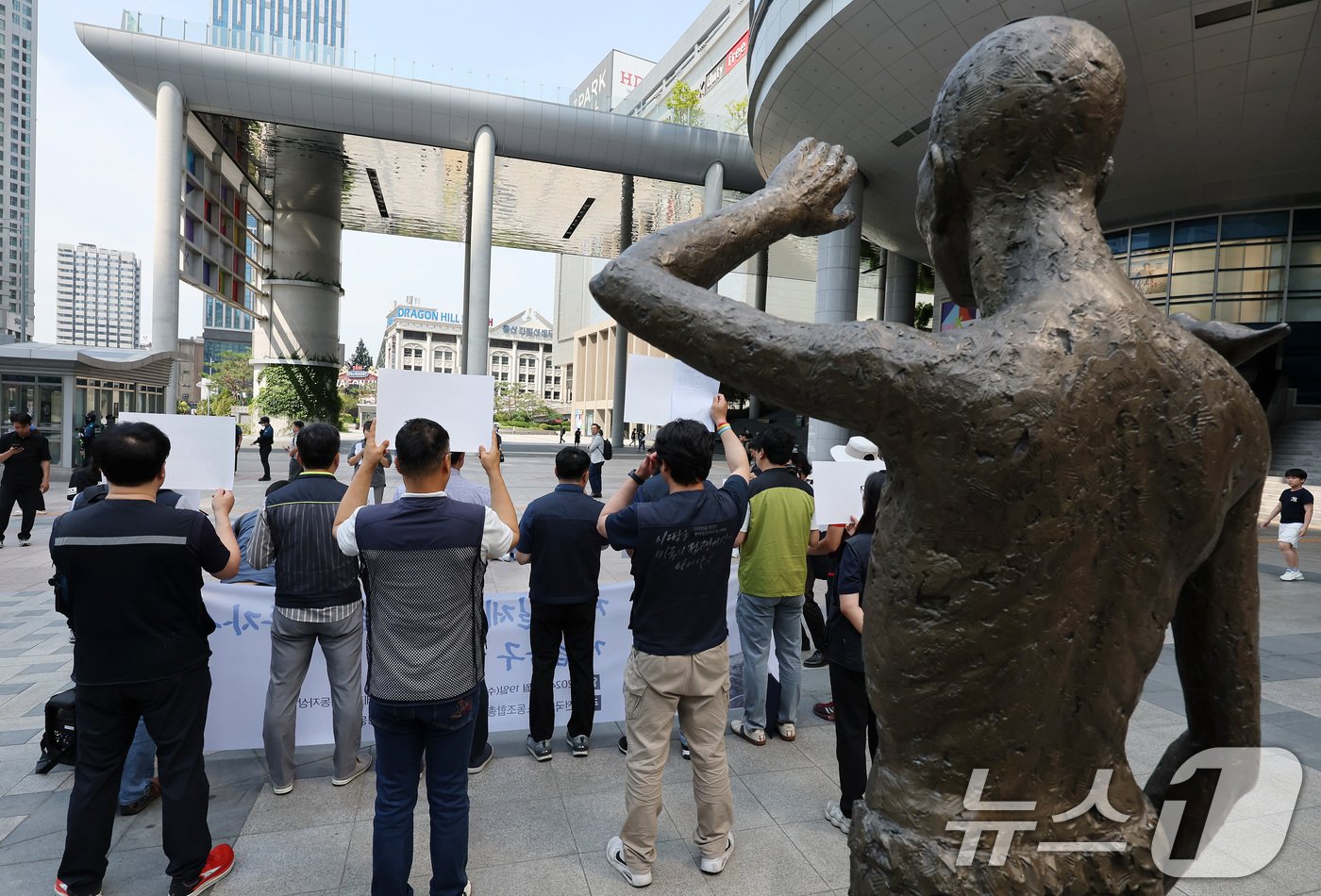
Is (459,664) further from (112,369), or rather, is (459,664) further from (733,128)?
(733,128)

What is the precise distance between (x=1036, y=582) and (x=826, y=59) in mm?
17853

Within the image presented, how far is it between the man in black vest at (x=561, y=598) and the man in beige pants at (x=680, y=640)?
0.97 m

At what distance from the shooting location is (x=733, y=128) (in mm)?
24219

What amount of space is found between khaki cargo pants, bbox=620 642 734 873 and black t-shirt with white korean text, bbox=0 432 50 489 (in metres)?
10.3

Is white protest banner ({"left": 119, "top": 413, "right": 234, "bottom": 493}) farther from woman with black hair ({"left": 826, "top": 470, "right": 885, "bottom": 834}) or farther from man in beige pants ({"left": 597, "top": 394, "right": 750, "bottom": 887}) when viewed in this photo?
woman with black hair ({"left": 826, "top": 470, "right": 885, "bottom": 834})

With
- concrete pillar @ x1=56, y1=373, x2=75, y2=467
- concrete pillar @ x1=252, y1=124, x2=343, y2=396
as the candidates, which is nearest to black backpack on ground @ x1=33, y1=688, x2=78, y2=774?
concrete pillar @ x1=56, y1=373, x2=75, y2=467

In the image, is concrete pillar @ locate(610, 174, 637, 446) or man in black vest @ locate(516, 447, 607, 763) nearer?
man in black vest @ locate(516, 447, 607, 763)

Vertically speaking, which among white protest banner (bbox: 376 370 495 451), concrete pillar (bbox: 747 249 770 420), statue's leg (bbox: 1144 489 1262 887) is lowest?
statue's leg (bbox: 1144 489 1262 887)

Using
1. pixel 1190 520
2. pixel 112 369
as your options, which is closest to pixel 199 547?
pixel 1190 520

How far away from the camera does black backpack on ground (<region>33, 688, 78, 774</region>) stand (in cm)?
368

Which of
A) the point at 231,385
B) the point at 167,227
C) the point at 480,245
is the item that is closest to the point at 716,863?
the point at 480,245

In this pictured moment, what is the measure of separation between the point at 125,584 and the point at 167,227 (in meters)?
21.1

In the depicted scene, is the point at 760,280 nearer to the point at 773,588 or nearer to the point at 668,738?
the point at 773,588

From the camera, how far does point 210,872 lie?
290 cm
